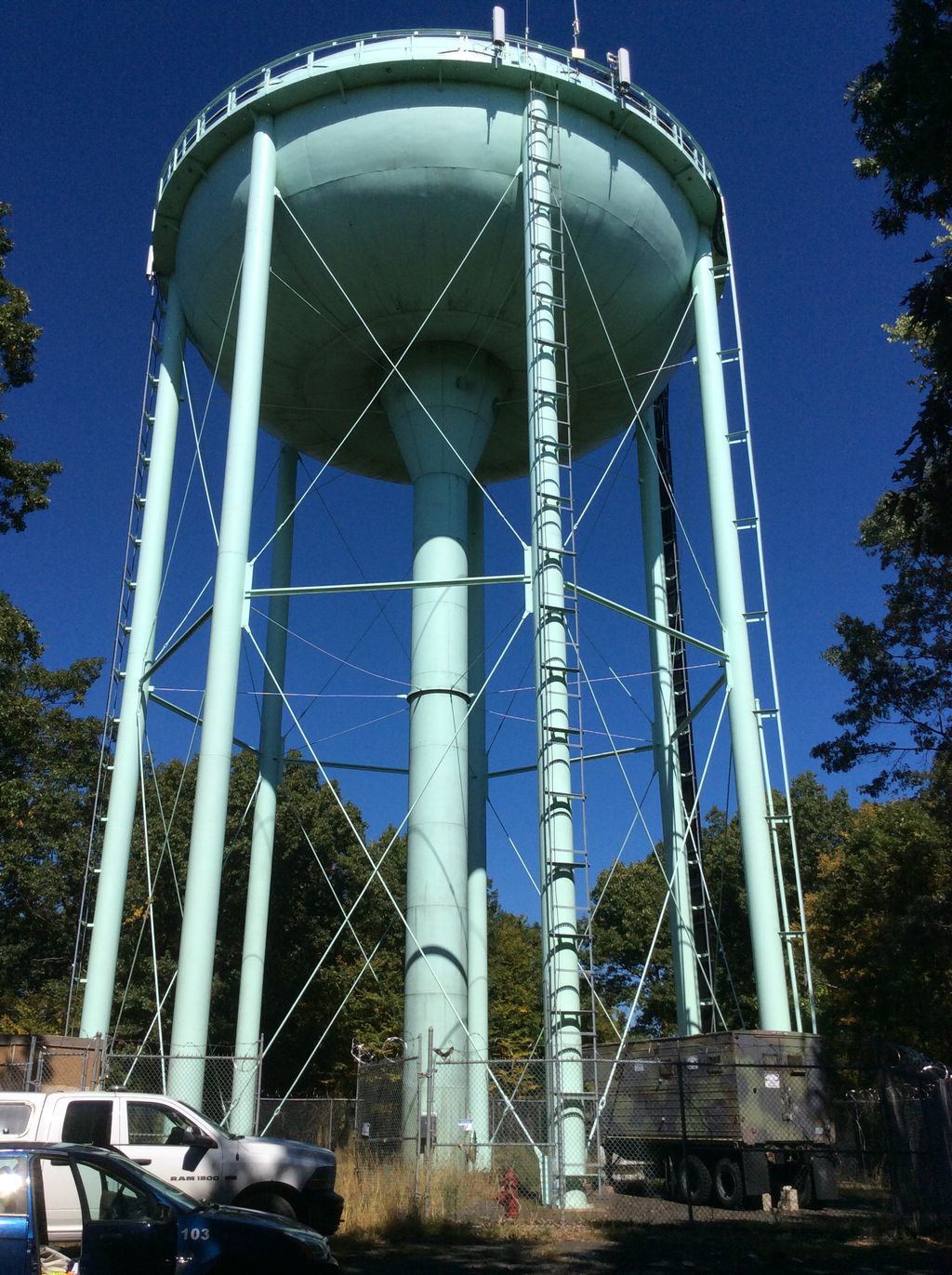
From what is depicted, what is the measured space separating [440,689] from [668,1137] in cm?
697

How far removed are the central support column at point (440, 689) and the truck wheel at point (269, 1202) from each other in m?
4.97

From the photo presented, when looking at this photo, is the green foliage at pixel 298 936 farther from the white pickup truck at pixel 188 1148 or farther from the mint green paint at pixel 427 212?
the white pickup truck at pixel 188 1148

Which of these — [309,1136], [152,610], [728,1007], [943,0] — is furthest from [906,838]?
[943,0]

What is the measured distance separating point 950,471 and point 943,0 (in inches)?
183

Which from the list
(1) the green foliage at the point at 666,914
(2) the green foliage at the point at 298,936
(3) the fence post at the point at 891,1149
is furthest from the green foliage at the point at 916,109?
(1) the green foliage at the point at 666,914

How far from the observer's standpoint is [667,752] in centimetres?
1889

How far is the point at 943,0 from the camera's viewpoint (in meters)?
11.1

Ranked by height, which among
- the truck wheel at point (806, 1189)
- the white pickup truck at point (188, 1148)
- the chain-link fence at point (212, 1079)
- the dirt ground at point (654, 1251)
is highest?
the chain-link fence at point (212, 1079)

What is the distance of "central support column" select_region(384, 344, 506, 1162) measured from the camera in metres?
16.2

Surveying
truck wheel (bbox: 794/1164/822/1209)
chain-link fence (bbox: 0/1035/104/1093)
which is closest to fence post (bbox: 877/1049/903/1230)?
truck wheel (bbox: 794/1164/822/1209)

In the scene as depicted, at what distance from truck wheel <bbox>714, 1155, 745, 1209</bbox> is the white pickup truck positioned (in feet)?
19.6

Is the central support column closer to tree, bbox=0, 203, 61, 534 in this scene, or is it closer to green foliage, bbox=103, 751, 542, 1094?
tree, bbox=0, 203, 61, 534

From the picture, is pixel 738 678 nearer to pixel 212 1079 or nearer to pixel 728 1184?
pixel 728 1184

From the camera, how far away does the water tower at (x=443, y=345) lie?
49.4 ft
